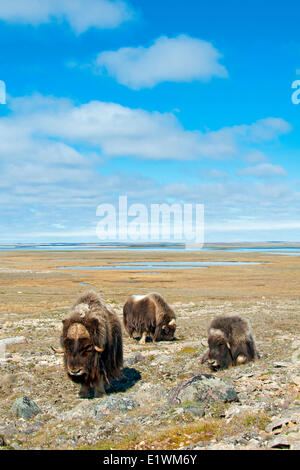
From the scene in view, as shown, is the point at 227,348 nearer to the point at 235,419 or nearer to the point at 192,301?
the point at 235,419

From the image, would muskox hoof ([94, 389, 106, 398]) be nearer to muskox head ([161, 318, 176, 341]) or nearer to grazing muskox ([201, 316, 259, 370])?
grazing muskox ([201, 316, 259, 370])

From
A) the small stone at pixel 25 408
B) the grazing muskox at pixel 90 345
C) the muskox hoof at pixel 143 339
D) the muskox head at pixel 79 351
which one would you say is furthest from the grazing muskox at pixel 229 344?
the small stone at pixel 25 408

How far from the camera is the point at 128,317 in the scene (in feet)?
57.0

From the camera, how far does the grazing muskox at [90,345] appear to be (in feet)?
29.2

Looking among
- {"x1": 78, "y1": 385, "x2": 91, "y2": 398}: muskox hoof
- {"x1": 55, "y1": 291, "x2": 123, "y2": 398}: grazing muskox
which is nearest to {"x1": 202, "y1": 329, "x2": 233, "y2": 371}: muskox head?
{"x1": 55, "y1": 291, "x2": 123, "y2": 398}: grazing muskox

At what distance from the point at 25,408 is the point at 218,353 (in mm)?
5851

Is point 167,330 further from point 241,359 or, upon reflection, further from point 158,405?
point 158,405

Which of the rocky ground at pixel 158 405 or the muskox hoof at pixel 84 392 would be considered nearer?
the rocky ground at pixel 158 405

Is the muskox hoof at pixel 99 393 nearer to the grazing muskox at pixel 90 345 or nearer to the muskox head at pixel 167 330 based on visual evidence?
the grazing muskox at pixel 90 345

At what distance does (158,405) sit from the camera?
876 centimetres

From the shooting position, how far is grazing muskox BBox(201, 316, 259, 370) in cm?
1151

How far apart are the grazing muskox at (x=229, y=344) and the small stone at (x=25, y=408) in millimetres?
5370

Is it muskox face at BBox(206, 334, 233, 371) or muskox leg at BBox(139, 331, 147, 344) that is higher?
muskox face at BBox(206, 334, 233, 371)

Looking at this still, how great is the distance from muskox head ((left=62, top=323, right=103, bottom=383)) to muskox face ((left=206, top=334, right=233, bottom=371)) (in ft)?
13.5
